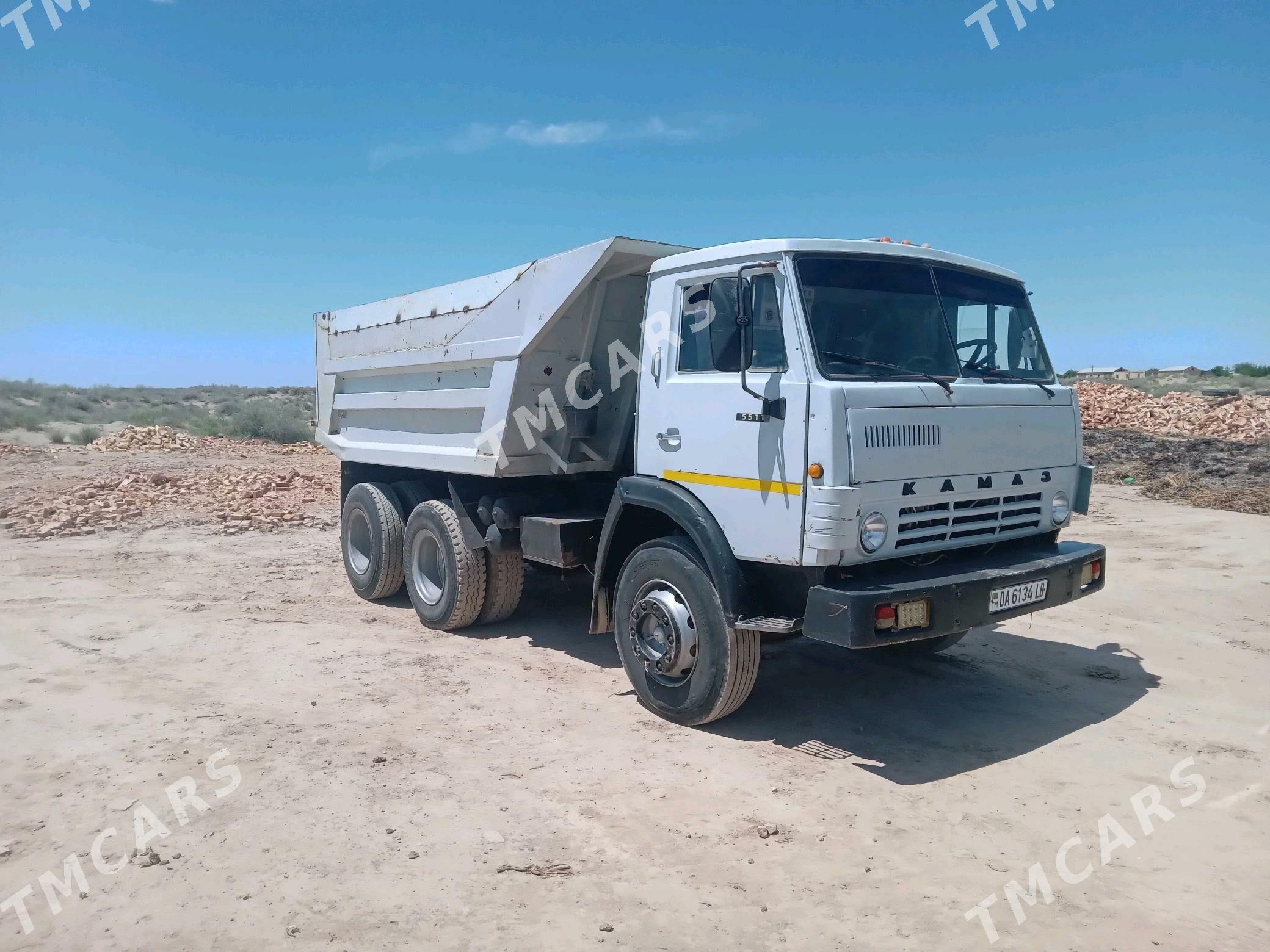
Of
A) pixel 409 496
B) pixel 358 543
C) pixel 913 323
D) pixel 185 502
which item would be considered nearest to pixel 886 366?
pixel 913 323

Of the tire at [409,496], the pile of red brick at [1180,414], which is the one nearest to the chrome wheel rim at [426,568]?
the tire at [409,496]

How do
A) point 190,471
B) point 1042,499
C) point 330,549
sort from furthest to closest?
point 190,471 < point 330,549 < point 1042,499

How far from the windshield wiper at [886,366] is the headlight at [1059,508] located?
47.7 inches

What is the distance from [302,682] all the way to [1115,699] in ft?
17.6

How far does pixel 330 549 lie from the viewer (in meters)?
11.5

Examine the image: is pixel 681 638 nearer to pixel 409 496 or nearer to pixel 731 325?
pixel 731 325

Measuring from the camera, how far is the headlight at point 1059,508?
5328 mm

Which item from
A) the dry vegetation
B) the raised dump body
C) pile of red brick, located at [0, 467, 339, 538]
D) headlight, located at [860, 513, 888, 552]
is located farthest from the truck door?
the dry vegetation

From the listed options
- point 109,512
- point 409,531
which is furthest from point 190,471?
point 409,531

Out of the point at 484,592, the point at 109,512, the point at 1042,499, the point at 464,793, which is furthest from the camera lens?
the point at 109,512

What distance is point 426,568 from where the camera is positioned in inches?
312

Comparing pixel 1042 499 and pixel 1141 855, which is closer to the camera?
pixel 1141 855

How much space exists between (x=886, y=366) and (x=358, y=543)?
20.2 feet

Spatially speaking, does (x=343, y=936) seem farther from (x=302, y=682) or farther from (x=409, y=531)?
(x=409, y=531)
